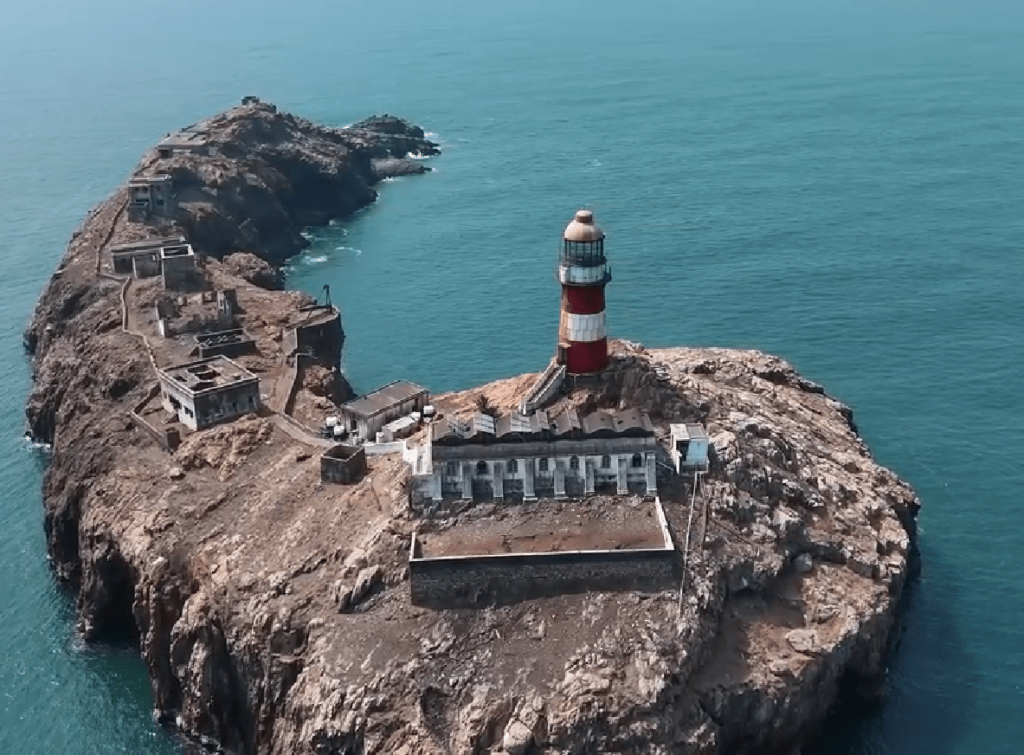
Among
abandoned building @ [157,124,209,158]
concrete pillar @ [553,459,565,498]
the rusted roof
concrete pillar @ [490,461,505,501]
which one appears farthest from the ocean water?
concrete pillar @ [490,461,505,501]

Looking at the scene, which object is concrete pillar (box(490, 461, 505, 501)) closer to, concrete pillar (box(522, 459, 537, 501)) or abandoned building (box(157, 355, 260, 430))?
concrete pillar (box(522, 459, 537, 501))

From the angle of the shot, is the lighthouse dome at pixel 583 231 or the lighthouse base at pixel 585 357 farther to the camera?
the lighthouse base at pixel 585 357

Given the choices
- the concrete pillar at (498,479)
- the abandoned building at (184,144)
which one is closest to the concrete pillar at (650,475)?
the concrete pillar at (498,479)

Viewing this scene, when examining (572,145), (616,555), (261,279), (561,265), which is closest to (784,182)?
(572,145)

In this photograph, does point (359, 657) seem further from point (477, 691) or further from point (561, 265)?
point (561, 265)

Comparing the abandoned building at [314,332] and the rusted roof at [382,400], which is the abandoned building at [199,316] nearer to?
the abandoned building at [314,332]

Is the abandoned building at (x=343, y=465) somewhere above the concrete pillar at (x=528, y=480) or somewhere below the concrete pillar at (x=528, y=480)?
below
